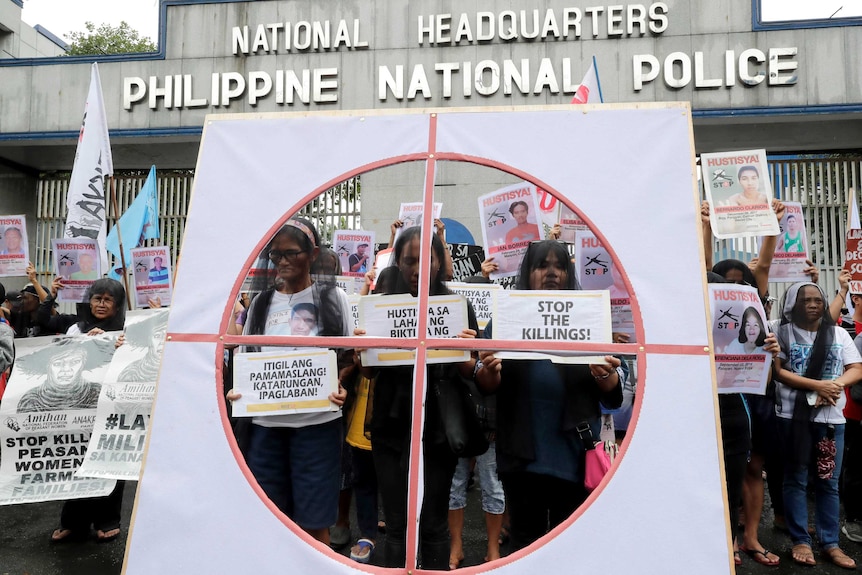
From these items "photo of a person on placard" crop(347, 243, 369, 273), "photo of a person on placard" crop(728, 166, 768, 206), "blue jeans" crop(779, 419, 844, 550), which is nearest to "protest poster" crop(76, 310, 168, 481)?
"photo of a person on placard" crop(347, 243, 369, 273)

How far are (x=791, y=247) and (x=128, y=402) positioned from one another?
4.03m

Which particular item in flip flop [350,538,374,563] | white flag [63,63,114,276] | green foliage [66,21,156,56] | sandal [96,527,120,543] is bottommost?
sandal [96,527,120,543]

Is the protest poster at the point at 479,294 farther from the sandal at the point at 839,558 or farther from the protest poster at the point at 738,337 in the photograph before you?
Result: the sandal at the point at 839,558

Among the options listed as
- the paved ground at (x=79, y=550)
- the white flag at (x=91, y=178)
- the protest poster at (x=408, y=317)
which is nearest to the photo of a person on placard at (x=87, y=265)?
the white flag at (x=91, y=178)

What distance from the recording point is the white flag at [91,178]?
4.78 meters

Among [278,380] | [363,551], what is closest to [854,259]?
[363,551]

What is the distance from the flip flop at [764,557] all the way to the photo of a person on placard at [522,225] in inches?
88.9

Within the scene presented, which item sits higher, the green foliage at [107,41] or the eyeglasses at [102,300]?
the green foliage at [107,41]

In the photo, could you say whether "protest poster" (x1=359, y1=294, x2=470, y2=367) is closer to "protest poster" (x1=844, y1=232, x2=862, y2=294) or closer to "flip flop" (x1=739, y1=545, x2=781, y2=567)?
"flip flop" (x1=739, y1=545, x2=781, y2=567)

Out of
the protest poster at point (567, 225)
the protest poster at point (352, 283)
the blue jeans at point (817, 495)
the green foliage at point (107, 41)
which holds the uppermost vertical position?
the green foliage at point (107, 41)

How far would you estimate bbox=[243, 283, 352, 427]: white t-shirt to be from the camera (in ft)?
9.33

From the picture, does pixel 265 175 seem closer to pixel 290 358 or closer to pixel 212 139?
pixel 212 139

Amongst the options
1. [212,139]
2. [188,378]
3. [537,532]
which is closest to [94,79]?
[212,139]

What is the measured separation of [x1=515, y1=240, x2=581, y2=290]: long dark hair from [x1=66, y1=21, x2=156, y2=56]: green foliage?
842 inches
